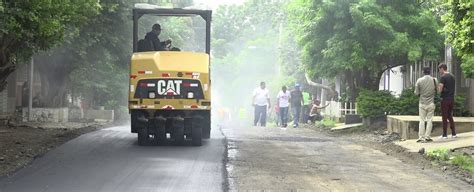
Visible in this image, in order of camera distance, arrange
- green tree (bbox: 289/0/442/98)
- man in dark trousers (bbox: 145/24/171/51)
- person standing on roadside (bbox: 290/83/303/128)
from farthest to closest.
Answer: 1. person standing on roadside (bbox: 290/83/303/128)
2. green tree (bbox: 289/0/442/98)
3. man in dark trousers (bbox: 145/24/171/51)

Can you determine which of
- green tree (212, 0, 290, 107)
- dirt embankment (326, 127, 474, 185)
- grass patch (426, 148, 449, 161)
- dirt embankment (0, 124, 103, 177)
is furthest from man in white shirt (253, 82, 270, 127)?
green tree (212, 0, 290, 107)

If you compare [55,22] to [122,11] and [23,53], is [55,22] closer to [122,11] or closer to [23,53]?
[23,53]

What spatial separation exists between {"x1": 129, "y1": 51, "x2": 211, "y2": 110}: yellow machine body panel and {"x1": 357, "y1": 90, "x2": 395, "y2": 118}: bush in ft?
22.7

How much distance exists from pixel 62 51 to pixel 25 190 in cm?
1401

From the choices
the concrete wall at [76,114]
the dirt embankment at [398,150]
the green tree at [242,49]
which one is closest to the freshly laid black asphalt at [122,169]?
the dirt embankment at [398,150]

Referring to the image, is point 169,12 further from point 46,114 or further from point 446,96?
point 46,114

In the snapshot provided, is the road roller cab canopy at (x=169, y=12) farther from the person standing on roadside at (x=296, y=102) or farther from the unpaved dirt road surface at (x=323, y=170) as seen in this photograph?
the person standing on roadside at (x=296, y=102)

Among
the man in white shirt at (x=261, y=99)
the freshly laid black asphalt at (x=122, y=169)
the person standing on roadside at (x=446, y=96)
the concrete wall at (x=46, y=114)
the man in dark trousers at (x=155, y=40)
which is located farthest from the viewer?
the man in white shirt at (x=261, y=99)

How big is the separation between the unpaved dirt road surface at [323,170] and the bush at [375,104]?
4.74 meters

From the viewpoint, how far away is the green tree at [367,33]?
62.8ft

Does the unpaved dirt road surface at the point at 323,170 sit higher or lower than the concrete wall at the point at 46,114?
lower

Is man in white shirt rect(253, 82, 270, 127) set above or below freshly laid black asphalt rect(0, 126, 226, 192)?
above

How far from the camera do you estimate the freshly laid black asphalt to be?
945cm

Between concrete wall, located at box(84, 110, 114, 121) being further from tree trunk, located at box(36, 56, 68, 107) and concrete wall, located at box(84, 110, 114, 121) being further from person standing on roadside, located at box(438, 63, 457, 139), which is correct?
person standing on roadside, located at box(438, 63, 457, 139)
